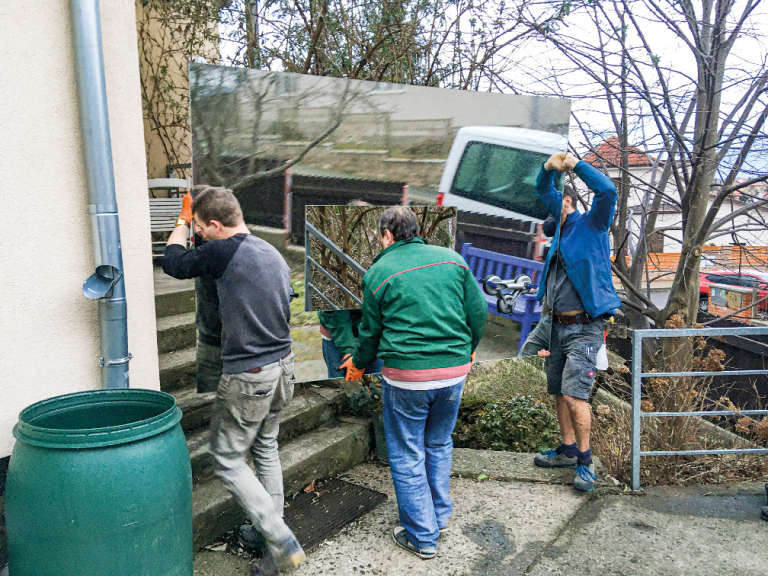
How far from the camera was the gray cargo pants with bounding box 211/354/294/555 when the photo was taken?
2623mm

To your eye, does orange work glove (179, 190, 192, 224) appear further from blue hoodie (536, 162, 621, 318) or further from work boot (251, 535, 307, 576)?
blue hoodie (536, 162, 621, 318)

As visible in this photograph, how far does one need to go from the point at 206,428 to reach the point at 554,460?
7.76 ft

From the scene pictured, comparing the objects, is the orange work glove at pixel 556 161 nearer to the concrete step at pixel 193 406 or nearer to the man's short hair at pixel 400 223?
the man's short hair at pixel 400 223

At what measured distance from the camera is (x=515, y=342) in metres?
4.22

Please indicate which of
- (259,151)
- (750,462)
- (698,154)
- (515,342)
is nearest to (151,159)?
(259,151)

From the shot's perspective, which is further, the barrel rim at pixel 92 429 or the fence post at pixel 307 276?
the fence post at pixel 307 276

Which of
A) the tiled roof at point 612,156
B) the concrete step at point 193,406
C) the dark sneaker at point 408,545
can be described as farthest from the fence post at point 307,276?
the tiled roof at point 612,156

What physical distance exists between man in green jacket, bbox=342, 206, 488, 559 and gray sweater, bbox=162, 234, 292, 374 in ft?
1.72

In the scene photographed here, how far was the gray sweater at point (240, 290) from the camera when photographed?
256 centimetres

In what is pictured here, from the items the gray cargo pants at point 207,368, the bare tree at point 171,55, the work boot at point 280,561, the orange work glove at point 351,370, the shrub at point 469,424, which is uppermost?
the bare tree at point 171,55

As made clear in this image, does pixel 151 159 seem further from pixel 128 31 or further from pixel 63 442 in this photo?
pixel 63 442

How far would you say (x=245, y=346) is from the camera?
2584mm

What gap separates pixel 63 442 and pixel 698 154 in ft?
18.1

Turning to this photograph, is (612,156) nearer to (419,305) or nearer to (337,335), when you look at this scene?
(337,335)
